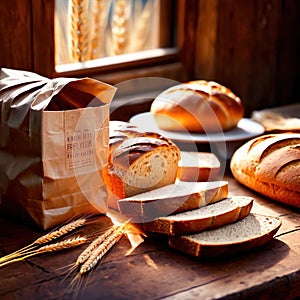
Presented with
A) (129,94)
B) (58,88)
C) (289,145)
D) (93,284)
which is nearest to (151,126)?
(129,94)

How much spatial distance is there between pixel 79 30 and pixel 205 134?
482mm

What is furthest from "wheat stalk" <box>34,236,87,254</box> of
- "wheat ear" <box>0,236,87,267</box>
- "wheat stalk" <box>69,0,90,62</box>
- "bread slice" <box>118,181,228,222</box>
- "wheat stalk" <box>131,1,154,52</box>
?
"wheat stalk" <box>131,1,154,52</box>

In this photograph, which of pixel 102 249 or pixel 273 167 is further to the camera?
pixel 273 167

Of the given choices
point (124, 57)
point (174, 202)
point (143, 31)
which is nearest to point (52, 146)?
point (174, 202)

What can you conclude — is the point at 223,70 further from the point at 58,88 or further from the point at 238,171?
the point at 58,88

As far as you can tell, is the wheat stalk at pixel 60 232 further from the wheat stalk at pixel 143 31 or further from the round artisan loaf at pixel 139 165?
the wheat stalk at pixel 143 31

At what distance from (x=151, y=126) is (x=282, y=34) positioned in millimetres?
829

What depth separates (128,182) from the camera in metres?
1.54

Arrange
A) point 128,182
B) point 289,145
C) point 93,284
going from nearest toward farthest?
point 93,284, point 128,182, point 289,145

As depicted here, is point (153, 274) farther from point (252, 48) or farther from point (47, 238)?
point (252, 48)

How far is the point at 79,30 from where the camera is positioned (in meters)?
2.01

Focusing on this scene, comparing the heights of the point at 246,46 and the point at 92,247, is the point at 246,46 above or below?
above

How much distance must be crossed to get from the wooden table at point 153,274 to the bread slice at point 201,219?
0.16ft

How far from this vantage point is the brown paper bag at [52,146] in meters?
1.41
